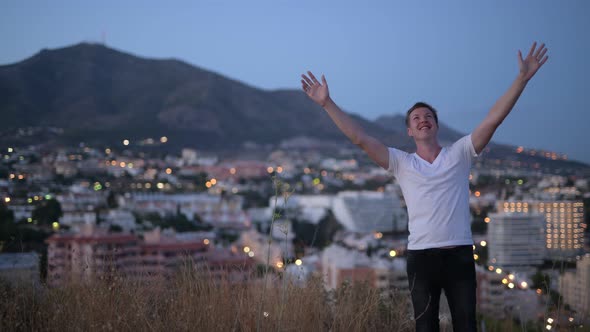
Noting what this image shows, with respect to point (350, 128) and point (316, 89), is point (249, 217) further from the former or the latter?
point (350, 128)

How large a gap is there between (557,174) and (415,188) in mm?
37651

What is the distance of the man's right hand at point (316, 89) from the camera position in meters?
2.24

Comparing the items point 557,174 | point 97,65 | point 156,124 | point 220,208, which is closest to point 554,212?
point 557,174

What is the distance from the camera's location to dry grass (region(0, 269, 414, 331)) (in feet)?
7.74

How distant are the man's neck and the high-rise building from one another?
1946cm

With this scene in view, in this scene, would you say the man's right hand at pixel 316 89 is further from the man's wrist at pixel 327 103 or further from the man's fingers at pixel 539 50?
the man's fingers at pixel 539 50

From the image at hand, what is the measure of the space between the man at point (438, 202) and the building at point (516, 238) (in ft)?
70.2

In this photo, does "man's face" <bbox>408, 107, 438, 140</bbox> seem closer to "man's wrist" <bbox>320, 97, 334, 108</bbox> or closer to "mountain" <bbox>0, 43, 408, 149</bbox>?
"man's wrist" <bbox>320, 97, 334, 108</bbox>

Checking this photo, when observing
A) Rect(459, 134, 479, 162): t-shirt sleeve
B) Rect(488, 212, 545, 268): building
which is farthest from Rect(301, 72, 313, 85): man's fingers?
Rect(488, 212, 545, 268): building

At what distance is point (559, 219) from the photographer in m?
27.3

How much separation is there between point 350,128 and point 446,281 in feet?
1.81

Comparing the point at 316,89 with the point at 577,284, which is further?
the point at 577,284

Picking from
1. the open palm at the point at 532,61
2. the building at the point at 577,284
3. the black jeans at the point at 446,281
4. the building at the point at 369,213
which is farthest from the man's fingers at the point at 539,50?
the building at the point at 369,213

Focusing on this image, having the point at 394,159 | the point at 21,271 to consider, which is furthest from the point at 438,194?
the point at 21,271
